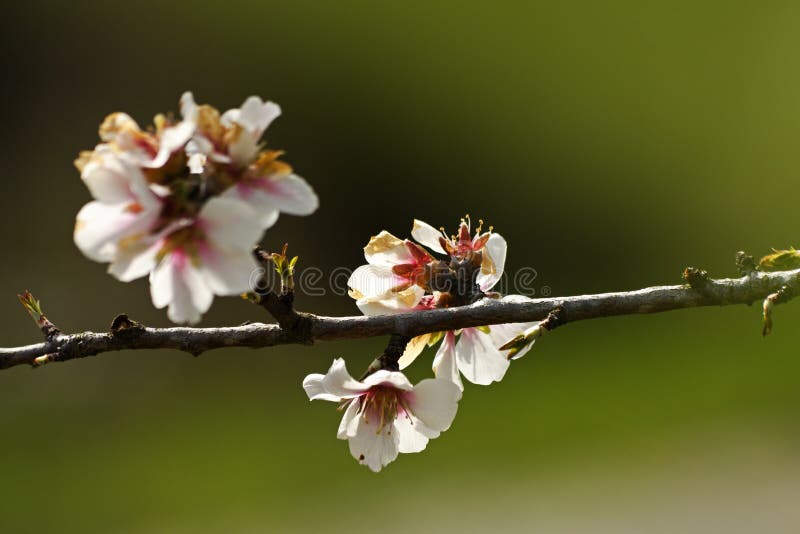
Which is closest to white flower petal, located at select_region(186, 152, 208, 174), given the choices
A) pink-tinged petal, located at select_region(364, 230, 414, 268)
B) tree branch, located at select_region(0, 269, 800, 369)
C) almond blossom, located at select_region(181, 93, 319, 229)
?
almond blossom, located at select_region(181, 93, 319, 229)

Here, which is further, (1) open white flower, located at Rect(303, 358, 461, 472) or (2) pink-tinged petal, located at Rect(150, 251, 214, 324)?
(1) open white flower, located at Rect(303, 358, 461, 472)

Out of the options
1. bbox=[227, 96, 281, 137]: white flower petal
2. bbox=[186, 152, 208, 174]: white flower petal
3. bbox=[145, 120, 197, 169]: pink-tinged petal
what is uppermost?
bbox=[227, 96, 281, 137]: white flower petal

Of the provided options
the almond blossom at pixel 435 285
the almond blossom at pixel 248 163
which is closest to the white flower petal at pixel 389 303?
the almond blossom at pixel 435 285

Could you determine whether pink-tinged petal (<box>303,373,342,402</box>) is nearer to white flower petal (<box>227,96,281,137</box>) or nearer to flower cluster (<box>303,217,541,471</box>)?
flower cluster (<box>303,217,541,471</box>)

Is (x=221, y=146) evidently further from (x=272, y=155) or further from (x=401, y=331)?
(x=401, y=331)

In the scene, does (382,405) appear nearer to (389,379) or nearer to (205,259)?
(389,379)

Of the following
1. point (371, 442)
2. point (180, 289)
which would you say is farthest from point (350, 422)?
point (180, 289)

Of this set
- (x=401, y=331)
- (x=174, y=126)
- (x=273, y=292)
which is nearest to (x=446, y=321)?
(x=401, y=331)
